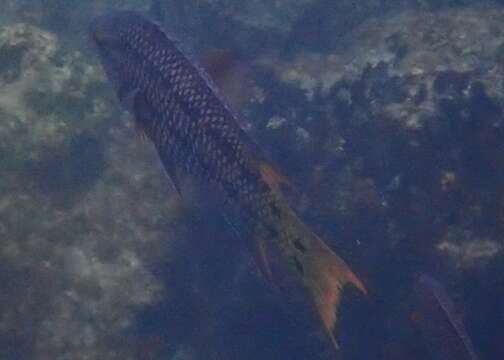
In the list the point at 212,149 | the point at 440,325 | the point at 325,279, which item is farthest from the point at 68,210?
the point at 325,279

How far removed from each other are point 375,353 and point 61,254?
4513 mm

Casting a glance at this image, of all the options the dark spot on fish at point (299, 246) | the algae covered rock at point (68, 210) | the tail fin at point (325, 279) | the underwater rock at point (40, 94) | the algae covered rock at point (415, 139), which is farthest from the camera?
the algae covered rock at point (415, 139)

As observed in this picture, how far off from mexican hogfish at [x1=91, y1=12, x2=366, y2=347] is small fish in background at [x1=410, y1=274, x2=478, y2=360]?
114 inches

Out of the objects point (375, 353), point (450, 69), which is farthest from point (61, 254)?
point (450, 69)

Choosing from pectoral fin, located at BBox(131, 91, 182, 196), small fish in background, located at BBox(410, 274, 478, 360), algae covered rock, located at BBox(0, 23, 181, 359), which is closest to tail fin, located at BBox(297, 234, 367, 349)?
pectoral fin, located at BBox(131, 91, 182, 196)

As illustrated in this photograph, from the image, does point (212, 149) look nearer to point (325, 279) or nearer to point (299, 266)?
point (299, 266)

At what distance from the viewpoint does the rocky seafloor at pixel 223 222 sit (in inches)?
269

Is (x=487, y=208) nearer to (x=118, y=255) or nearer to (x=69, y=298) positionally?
(x=118, y=255)

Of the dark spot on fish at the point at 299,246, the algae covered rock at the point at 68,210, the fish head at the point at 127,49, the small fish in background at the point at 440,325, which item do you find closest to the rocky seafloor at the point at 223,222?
the algae covered rock at the point at 68,210

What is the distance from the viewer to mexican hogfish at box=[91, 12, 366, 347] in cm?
235

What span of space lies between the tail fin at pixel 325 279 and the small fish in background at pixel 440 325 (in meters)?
3.15

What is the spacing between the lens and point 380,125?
26.1ft

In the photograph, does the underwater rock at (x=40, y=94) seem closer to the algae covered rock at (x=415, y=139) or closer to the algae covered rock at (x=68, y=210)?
the algae covered rock at (x=68, y=210)

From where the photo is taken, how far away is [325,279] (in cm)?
232
